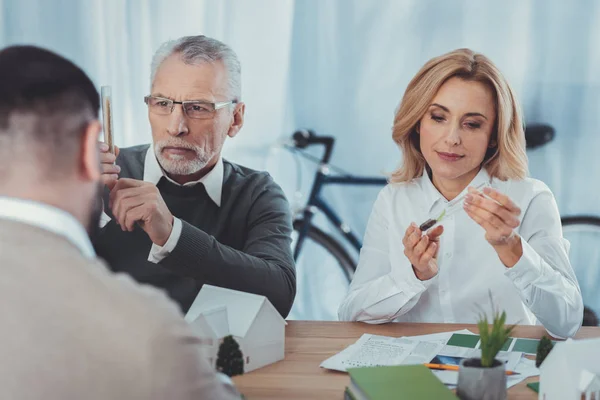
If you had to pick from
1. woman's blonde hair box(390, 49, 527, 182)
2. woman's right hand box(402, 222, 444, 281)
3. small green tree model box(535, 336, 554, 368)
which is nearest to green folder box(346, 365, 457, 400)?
small green tree model box(535, 336, 554, 368)

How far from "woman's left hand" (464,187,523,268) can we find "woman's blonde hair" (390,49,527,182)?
34 cm

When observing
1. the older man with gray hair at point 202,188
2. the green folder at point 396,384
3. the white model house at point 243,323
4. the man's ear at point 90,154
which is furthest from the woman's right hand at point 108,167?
the man's ear at point 90,154

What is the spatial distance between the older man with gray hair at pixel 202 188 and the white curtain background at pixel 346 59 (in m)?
1.09

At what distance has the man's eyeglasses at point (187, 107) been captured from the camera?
6.28 ft

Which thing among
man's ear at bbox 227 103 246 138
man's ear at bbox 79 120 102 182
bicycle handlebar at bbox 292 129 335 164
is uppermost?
man's ear at bbox 79 120 102 182

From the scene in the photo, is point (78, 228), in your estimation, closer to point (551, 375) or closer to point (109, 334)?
point (109, 334)

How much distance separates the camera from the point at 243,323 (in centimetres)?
139

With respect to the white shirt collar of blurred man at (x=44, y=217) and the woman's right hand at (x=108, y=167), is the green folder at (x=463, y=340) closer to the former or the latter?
the woman's right hand at (x=108, y=167)

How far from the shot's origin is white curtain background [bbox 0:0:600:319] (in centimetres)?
303

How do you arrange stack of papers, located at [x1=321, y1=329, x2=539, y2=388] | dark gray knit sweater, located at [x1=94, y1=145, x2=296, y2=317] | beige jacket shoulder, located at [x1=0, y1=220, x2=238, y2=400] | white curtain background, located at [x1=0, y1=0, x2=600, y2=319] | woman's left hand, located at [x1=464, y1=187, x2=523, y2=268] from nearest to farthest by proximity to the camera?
beige jacket shoulder, located at [x1=0, y1=220, x2=238, y2=400]
stack of papers, located at [x1=321, y1=329, x2=539, y2=388]
woman's left hand, located at [x1=464, y1=187, x2=523, y2=268]
dark gray knit sweater, located at [x1=94, y1=145, x2=296, y2=317]
white curtain background, located at [x1=0, y1=0, x2=600, y2=319]

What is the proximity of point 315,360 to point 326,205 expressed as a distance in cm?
173

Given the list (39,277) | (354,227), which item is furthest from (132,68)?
(39,277)

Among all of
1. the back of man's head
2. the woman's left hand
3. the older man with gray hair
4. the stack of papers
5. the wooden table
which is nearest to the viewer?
the back of man's head

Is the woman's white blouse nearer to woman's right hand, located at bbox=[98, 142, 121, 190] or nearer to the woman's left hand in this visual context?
the woman's left hand
